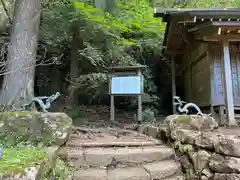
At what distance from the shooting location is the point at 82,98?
10.4 m

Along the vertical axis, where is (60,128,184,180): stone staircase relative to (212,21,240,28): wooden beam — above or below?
below

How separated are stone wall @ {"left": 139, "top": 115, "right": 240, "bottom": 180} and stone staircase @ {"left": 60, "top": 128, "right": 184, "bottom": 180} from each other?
218 millimetres

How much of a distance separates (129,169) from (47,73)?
23.9 feet

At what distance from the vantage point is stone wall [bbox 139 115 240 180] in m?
3.48

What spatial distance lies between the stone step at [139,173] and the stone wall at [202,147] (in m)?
0.28

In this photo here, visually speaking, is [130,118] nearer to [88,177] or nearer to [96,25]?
[96,25]

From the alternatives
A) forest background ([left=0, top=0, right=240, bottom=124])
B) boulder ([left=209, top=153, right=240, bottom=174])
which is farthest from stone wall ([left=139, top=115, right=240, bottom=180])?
forest background ([left=0, top=0, right=240, bottom=124])

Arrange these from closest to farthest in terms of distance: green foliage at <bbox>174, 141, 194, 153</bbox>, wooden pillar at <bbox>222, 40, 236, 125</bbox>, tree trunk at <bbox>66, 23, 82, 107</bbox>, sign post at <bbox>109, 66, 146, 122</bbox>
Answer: green foliage at <bbox>174, 141, 194, 153</bbox> → wooden pillar at <bbox>222, 40, 236, 125</bbox> → sign post at <bbox>109, 66, 146, 122</bbox> → tree trunk at <bbox>66, 23, 82, 107</bbox>

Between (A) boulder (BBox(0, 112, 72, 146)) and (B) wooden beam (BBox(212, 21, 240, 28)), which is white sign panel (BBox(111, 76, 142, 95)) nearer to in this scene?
(B) wooden beam (BBox(212, 21, 240, 28))

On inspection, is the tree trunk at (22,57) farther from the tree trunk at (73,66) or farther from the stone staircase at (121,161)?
the tree trunk at (73,66)

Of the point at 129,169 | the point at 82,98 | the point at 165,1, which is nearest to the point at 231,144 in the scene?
the point at 129,169

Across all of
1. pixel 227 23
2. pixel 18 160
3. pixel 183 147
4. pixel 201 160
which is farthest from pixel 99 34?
pixel 18 160

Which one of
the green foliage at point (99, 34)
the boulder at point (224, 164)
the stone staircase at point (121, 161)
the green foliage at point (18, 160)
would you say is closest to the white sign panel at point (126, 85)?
the green foliage at point (99, 34)

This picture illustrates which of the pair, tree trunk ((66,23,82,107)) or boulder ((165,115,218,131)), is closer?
boulder ((165,115,218,131))
